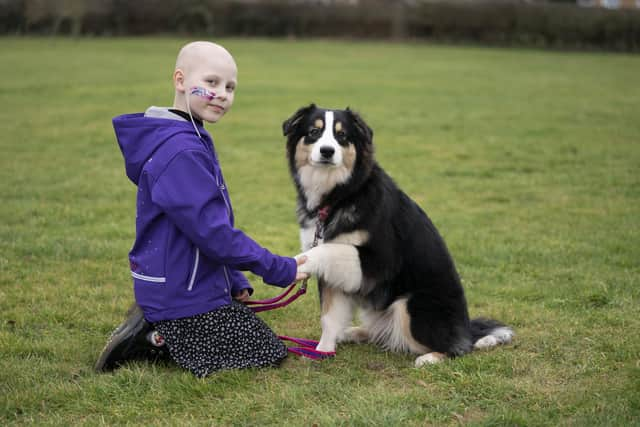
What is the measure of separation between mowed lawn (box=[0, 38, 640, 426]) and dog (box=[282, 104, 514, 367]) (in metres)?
0.23

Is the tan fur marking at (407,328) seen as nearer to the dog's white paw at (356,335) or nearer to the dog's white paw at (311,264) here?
the dog's white paw at (356,335)

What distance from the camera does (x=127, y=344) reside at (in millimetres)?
3920

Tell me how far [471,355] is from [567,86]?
16062 mm

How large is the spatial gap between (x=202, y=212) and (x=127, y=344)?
0.96 metres

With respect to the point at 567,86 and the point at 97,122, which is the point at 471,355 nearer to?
the point at 97,122

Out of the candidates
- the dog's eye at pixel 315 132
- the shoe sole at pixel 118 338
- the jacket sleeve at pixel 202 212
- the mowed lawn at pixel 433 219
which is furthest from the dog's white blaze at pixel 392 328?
the shoe sole at pixel 118 338

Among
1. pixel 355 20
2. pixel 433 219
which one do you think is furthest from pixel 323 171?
pixel 355 20

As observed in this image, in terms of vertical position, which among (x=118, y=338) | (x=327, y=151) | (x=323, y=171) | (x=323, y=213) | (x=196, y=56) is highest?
(x=196, y=56)

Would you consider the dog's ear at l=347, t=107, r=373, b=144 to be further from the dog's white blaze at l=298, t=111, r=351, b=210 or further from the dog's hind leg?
the dog's hind leg

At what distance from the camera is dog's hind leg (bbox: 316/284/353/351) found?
4.25m

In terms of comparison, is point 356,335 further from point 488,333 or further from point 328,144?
point 328,144

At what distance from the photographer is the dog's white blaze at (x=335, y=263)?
13.0 ft

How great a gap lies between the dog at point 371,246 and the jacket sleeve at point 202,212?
1.49 ft

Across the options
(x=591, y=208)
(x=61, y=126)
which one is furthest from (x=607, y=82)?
(x=61, y=126)
